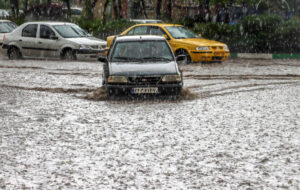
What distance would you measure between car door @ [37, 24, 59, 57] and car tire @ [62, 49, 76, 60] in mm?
282

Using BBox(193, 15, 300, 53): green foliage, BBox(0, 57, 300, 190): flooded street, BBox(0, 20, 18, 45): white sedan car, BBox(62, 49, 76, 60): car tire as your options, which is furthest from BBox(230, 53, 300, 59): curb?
BBox(0, 20, 18, 45): white sedan car

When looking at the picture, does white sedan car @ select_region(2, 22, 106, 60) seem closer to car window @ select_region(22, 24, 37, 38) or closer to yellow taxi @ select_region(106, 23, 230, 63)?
car window @ select_region(22, 24, 37, 38)

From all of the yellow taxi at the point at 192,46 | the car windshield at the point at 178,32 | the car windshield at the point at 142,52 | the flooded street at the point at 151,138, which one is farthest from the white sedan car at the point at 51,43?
the car windshield at the point at 142,52

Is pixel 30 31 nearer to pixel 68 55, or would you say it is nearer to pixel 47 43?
pixel 47 43

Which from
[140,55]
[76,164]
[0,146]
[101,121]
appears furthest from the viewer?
[140,55]

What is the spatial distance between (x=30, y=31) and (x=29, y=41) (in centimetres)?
50

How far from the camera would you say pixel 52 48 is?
23766mm

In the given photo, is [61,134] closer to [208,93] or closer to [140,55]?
[140,55]

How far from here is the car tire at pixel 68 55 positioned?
2350 centimetres

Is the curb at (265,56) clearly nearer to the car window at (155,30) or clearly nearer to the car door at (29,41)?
the car window at (155,30)

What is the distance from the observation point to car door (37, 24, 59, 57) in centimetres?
2377

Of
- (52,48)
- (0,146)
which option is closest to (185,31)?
(52,48)

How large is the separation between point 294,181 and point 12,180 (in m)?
2.91

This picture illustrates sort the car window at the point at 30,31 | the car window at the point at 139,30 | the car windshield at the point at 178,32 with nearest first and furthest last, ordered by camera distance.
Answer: the car windshield at the point at 178,32 < the car window at the point at 139,30 < the car window at the point at 30,31
